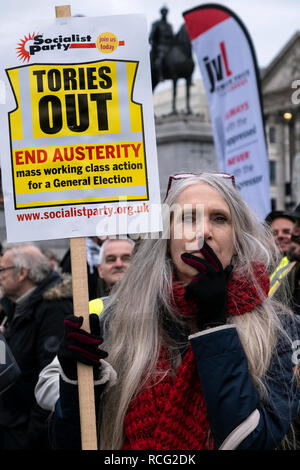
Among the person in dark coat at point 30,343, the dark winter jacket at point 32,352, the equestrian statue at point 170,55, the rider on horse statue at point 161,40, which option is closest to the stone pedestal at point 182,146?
the equestrian statue at point 170,55

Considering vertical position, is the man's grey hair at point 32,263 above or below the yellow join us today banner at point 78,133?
below

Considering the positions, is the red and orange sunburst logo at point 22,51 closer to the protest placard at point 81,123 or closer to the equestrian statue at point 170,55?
A: the protest placard at point 81,123

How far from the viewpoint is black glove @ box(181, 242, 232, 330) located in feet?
6.91

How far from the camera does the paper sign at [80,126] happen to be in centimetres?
229

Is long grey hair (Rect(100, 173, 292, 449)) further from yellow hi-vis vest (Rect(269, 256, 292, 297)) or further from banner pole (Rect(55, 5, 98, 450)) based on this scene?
yellow hi-vis vest (Rect(269, 256, 292, 297))

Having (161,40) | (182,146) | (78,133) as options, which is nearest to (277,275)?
(78,133)

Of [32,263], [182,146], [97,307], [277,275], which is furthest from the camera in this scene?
[182,146]

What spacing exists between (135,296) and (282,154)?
175 ft

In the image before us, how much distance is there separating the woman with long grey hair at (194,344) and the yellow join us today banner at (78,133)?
8.6 inches

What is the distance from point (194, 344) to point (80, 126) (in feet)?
2.56

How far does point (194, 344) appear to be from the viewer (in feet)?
6.85

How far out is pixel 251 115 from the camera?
585cm

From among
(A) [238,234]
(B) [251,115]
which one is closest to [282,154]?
(B) [251,115]

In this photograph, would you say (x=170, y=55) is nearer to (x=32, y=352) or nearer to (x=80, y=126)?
(x=32, y=352)
